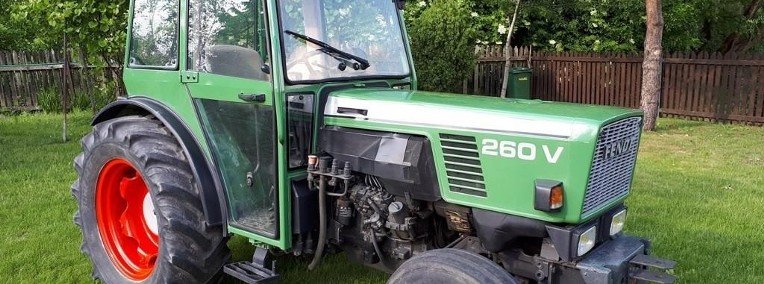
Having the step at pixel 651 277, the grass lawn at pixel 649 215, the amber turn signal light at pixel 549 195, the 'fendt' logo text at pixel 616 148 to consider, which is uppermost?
the 'fendt' logo text at pixel 616 148

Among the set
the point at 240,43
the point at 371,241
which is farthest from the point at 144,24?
the point at 371,241

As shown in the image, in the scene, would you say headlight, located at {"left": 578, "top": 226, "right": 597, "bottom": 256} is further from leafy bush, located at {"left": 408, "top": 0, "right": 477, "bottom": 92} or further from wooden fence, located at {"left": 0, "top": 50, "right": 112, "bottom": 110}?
wooden fence, located at {"left": 0, "top": 50, "right": 112, "bottom": 110}

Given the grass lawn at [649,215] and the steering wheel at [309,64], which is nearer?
the steering wheel at [309,64]

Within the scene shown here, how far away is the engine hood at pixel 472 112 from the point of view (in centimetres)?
278

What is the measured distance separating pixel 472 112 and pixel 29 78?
1213cm

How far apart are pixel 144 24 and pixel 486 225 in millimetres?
2437

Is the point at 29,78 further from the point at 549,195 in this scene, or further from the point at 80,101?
the point at 549,195

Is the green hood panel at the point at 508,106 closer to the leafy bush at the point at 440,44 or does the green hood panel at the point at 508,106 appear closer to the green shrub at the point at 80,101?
the leafy bush at the point at 440,44

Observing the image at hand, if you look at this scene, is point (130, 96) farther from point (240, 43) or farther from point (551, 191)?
point (551, 191)

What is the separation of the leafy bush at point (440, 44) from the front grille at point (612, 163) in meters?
9.46

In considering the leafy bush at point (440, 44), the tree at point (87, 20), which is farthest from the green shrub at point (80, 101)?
the leafy bush at point (440, 44)

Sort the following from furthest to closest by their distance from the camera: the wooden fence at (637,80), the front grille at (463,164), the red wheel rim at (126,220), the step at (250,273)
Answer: the wooden fence at (637,80) → the red wheel rim at (126,220) → the step at (250,273) → the front grille at (463,164)

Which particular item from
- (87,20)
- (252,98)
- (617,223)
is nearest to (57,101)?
(87,20)

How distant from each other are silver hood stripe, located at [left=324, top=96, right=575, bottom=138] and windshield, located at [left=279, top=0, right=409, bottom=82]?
0.22 metres
